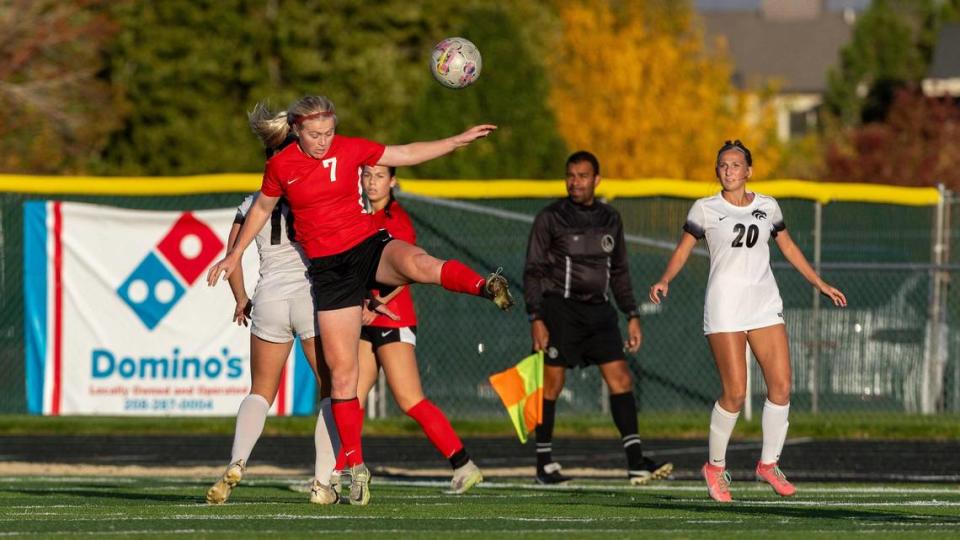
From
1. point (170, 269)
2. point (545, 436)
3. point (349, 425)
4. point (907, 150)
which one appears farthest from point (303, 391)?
point (907, 150)

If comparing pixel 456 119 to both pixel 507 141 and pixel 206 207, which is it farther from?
pixel 206 207

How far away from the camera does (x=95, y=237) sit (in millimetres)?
19031

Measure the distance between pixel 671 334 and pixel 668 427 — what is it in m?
1.09

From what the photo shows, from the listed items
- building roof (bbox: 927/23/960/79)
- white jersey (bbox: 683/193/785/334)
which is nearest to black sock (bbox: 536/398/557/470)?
white jersey (bbox: 683/193/785/334)

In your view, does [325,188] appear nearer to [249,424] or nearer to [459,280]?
[459,280]

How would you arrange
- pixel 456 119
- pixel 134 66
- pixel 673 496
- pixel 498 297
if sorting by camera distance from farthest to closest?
pixel 134 66
pixel 456 119
pixel 673 496
pixel 498 297

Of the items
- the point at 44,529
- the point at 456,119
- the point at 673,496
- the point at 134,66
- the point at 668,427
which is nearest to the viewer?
the point at 44,529

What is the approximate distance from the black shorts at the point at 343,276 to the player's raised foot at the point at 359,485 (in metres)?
0.87

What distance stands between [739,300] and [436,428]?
6.33 feet

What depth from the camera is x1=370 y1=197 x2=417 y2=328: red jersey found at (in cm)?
1166

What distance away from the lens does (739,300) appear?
1135 cm

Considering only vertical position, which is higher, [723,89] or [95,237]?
[723,89]

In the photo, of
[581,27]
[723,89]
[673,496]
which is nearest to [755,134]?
[723,89]

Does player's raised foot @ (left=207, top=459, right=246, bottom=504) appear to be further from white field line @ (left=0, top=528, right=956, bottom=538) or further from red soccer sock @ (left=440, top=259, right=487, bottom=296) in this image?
red soccer sock @ (left=440, top=259, right=487, bottom=296)
